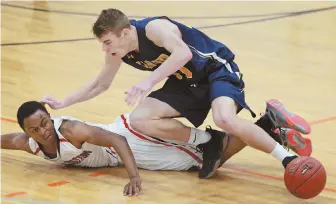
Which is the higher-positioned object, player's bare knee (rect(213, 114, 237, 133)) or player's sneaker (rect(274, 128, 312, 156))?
player's bare knee (rect(213, 114, 237, 133))

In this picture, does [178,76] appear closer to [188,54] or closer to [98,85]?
→ [188,54]

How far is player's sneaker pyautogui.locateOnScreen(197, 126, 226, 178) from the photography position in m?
4.73

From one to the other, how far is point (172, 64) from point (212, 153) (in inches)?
27.3

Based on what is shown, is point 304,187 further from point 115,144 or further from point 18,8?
point 18,8

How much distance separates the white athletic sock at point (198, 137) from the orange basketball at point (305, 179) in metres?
0.66

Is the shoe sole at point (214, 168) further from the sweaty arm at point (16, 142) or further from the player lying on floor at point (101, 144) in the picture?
the sweaty arm at point (16, 142)

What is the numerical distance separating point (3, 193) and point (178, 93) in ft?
3.79

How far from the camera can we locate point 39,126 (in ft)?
15.0

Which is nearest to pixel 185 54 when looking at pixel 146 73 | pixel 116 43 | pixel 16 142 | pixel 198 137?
pixel 116 43

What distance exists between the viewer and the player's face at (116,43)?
14.6ft

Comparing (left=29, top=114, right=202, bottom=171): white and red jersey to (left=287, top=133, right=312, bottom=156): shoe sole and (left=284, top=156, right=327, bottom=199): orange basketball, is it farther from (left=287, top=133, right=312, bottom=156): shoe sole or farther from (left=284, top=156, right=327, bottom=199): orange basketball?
(left=284, top=156, right=327, bottom=199): orange basketball

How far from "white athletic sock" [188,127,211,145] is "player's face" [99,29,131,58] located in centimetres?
63

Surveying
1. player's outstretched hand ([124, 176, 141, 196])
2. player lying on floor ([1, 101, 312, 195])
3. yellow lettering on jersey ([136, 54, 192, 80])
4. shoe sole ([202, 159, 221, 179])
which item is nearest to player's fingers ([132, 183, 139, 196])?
player's outstretched hand ([124, 176, 141, 196])

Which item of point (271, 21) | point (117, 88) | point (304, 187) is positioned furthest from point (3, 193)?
point (271, 21)
